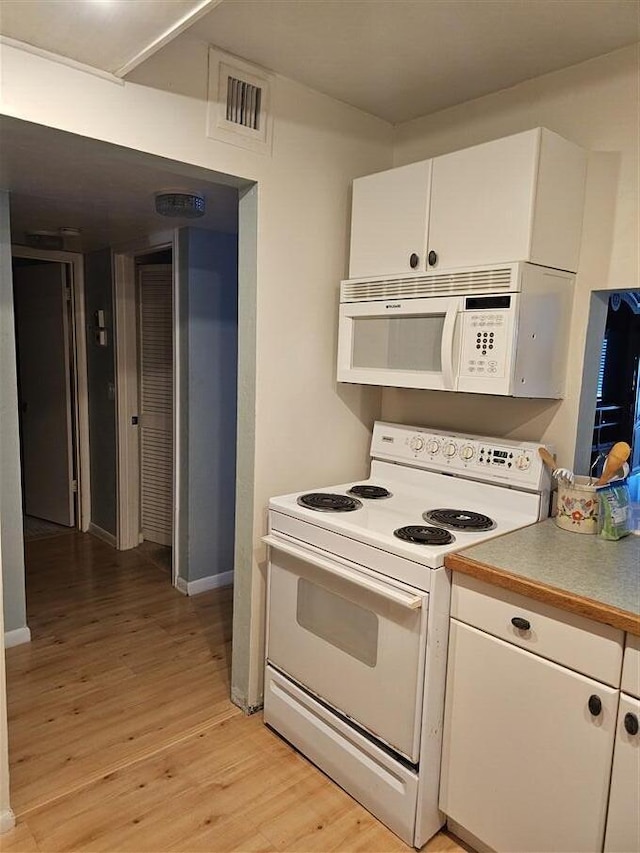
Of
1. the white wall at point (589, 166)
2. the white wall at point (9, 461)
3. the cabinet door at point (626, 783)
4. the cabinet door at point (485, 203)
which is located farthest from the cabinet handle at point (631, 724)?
the white wall at point (9, 461)

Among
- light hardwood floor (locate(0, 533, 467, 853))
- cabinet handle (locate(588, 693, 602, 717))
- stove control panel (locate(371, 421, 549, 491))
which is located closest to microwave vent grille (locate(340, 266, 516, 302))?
stove control panel (locate(371, 421, 549, 491))

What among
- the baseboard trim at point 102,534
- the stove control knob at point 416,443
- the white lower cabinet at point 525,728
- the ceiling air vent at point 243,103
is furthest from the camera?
the baseboard trim at point 102,534

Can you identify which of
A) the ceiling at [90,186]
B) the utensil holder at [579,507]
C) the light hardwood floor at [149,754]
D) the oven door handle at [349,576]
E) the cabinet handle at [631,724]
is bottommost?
the light hardwood floor at [149,754]

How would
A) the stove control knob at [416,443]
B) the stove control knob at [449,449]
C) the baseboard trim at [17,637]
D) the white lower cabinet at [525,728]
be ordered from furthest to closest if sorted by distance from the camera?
the baseboard trim at [17,637]
the stove control knob at [416,443]
the stove control knob at [449,449]
the white lower cabinet at [525,728]

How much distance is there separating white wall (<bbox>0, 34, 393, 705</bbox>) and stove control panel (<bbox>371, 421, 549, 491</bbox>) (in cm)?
21

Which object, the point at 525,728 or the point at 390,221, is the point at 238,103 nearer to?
the point at 390,221

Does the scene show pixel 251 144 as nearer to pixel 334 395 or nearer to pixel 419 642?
pixel 334 395

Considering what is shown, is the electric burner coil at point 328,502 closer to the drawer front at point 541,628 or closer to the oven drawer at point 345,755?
the drawer front at point 541,628

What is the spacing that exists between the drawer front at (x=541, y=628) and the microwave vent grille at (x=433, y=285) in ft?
2.92

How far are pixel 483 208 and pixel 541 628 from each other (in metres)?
1.26

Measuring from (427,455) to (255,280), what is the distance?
941 millimetres

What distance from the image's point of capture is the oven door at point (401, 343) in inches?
75.9

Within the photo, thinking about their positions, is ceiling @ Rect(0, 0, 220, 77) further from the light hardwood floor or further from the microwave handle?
the light hardwood floor

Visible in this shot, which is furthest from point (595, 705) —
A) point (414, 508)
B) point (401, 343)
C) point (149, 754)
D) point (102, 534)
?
point (102, 534)
